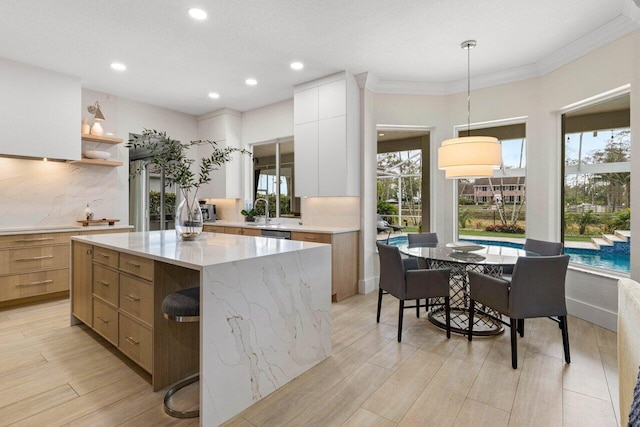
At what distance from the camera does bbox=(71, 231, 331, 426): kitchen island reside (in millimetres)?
1792

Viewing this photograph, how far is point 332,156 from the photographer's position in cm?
441

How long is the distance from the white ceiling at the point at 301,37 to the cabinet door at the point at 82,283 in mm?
2118

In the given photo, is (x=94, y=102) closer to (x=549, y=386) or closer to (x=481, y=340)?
(x=481, y=340)

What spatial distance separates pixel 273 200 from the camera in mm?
5789

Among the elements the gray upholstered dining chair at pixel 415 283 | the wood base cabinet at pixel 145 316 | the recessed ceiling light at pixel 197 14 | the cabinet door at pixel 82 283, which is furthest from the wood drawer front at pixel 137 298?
the recessed ceiling light at pixel 197 14

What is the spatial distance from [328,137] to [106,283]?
3.02m

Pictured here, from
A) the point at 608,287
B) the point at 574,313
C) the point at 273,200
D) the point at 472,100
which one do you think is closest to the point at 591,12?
the point at 472,100

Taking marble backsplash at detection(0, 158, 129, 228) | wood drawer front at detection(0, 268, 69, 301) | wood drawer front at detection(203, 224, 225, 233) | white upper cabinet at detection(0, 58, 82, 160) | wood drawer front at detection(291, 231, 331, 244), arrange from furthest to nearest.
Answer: wood drawer front at detection(203, 224, 225, 233) < marble backsplash at detection(0, 158, 129, 228) < wood drawer front at detection(291, 231, 331, 244) < white upper cabinet at detection(0, 58, 82, 160) < wood drawer front at detection(0, 268, 69, 301)

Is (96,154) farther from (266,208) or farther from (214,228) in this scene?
(266,208)

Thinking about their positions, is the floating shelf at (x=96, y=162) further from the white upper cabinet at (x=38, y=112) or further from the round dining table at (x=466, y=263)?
the round dining table at (x=466, y=263)

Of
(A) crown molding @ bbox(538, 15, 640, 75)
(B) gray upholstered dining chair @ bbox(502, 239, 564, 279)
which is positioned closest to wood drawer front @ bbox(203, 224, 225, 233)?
(B) gray upholstered dining chair @ bbox(502, 239, 564, 279)

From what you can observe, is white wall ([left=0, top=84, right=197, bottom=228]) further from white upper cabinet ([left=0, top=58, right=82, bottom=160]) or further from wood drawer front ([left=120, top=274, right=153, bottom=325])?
wood drawer front ([left=120, top=274, right=153, bottom=325])

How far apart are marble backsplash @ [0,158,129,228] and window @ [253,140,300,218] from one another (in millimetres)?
2130

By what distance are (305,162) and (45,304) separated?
12.0 ft
